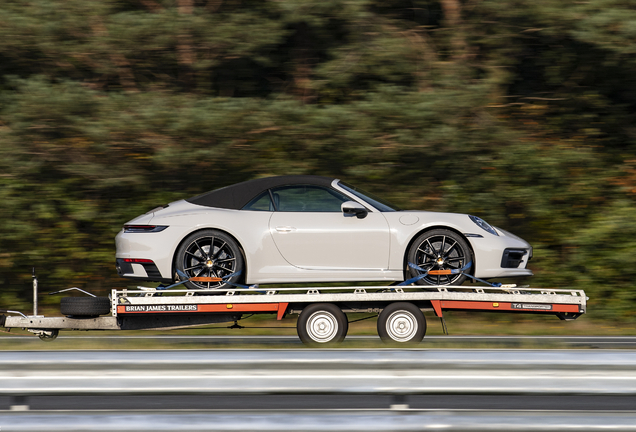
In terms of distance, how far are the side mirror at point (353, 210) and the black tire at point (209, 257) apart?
46.0 inches

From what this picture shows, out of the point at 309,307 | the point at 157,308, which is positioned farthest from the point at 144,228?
the point at 309,307

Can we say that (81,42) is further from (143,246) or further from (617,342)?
(617,342)

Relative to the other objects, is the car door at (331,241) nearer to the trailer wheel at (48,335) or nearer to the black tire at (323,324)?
the black tire at (323,324)

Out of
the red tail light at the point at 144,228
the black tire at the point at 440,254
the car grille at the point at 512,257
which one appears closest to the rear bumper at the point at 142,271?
the red tail light at the point at 144,228

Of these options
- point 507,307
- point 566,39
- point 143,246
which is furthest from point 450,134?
point 143,246

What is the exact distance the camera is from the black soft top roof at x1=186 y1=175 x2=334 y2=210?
7.37 m

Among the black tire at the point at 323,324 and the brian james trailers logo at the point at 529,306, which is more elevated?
the brian james trailers logo at the point at 529,306

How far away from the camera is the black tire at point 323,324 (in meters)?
7.14

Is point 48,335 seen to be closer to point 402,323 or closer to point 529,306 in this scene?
point 402,323

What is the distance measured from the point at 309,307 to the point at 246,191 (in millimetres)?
1395

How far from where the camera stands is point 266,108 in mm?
12133

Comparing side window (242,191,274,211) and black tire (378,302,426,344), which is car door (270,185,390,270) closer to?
side window (242,191,274,211)

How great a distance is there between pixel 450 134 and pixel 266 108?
3189 millimetres

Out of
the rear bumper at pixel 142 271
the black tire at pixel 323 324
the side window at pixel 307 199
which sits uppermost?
the side window at pixel 307 199
